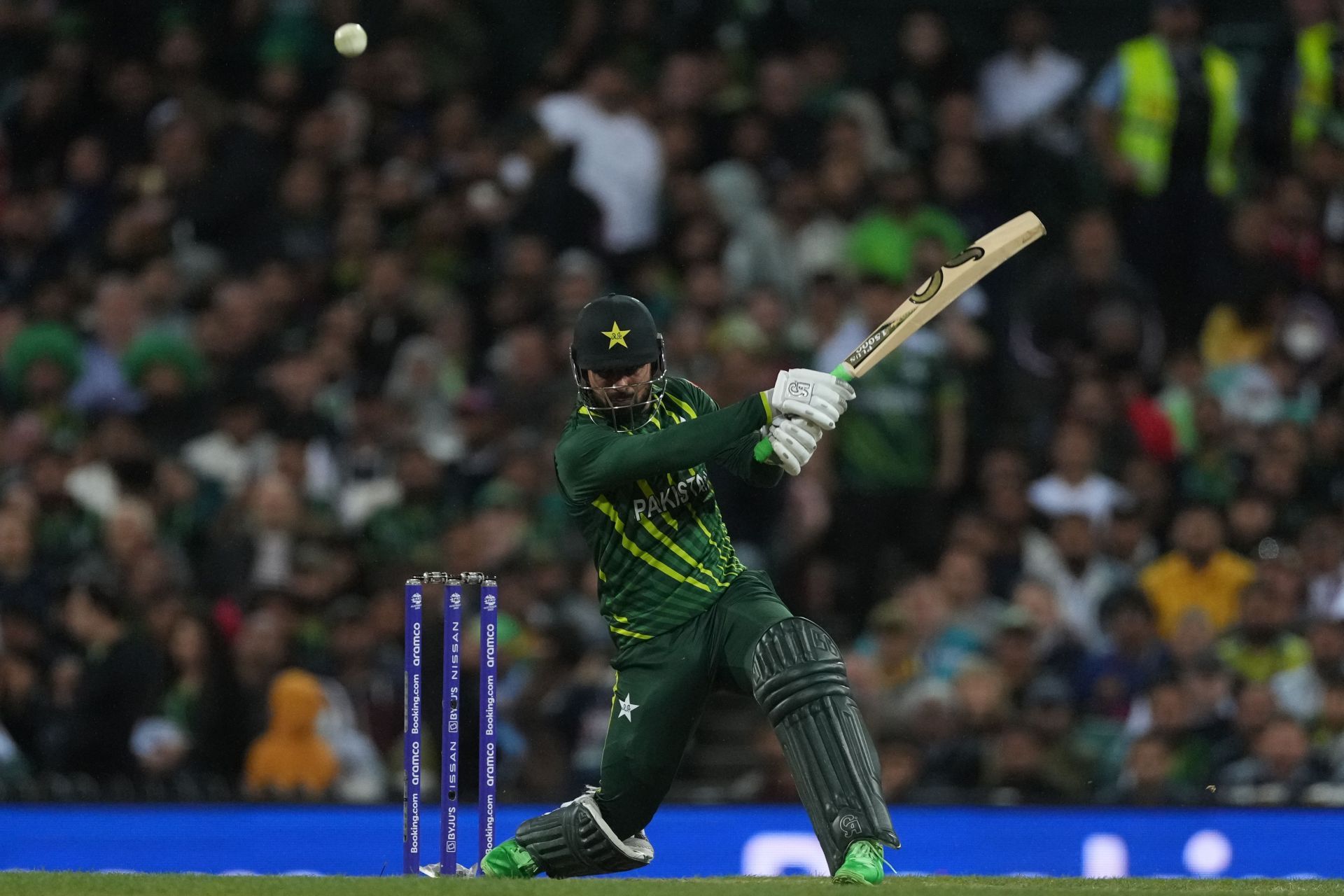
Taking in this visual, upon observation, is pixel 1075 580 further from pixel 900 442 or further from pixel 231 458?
pixel 231 458

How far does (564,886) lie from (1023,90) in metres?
8.45

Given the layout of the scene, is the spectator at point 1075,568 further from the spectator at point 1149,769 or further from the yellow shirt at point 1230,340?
the yellow shirt at point 1230,340

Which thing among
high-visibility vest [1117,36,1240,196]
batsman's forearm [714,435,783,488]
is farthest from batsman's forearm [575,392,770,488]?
high-visibility vest [1117,36,1240,196]

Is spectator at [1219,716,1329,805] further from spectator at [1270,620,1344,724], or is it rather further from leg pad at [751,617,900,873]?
leg pad at [751,617,900,873]

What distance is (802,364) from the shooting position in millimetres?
12531

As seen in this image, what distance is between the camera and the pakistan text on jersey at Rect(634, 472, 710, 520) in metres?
7.38

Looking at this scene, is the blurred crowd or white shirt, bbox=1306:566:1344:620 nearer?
the blurred crowd

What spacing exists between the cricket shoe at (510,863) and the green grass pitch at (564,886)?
0.32 meters

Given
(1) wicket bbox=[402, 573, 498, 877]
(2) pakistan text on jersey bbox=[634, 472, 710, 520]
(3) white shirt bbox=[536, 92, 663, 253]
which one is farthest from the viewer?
(3) white shirt bbox=[536, 92, 663, 253]

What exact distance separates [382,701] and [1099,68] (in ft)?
23.2

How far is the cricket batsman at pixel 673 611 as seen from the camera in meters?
6.91

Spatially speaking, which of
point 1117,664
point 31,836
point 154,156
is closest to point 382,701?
point 31,836

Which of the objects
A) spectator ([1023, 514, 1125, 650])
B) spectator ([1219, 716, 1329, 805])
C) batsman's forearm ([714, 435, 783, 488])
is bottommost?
batsman's forearm ([714, 435, 783, 488])

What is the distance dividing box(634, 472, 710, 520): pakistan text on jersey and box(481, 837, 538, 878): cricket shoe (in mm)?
1238
